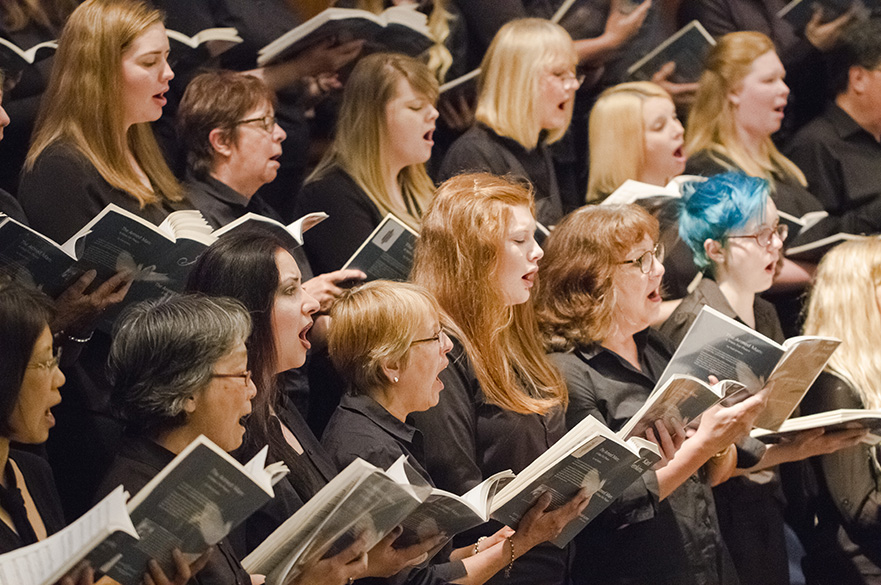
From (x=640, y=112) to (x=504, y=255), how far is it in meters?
1.46

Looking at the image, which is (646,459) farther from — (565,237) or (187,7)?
(187,7)

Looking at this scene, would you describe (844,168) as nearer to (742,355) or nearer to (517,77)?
(517,77)

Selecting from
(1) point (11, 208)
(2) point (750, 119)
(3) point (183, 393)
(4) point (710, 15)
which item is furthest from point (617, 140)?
(3) point (183, 393)

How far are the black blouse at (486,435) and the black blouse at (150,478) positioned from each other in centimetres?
73

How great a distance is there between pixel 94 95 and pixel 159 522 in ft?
4.28

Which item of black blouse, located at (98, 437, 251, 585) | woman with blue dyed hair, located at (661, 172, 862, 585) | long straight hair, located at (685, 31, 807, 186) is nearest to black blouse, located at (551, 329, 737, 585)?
woman with blue dyed hair, located at (661, 172, 862, 585)

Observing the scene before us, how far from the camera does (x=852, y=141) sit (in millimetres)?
4867

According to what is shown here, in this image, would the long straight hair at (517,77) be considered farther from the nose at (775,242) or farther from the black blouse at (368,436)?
the black blouse at (368,436)

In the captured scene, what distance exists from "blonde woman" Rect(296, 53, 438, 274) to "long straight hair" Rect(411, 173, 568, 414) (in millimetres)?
428

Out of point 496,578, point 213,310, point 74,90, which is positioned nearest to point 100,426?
point 213,310

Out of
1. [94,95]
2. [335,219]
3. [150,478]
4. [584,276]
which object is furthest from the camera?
[335,219]

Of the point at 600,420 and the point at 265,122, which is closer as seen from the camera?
the point at 600,420

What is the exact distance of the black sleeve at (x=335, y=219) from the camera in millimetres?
3406

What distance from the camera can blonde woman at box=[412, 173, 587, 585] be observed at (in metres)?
2.90
